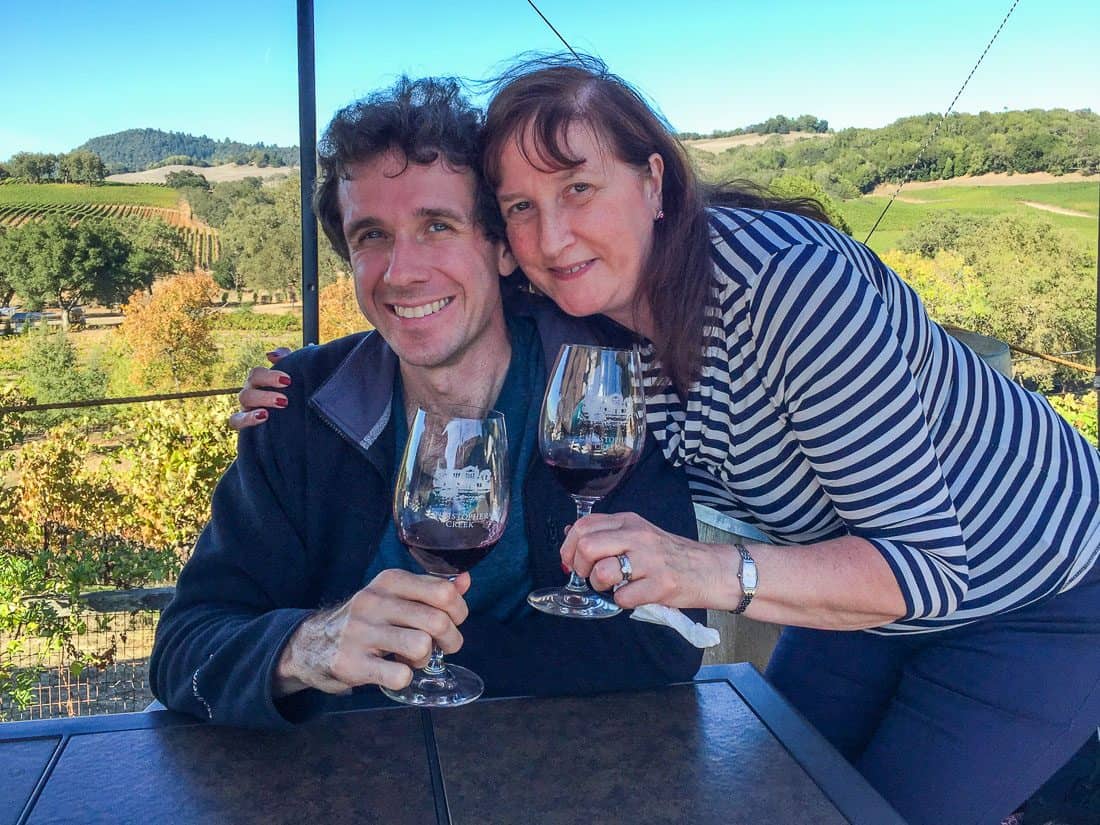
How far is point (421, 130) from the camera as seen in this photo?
158 centimetres

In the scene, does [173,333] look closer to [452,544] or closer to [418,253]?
[418,253]

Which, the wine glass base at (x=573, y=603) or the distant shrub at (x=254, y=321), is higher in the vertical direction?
the distant shrub at (x=254, y=321)

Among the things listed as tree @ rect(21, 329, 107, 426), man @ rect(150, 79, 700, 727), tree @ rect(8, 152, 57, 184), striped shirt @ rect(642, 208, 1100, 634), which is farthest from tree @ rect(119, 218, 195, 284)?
striped shirt @ rect(642, 208, 1100, 634)

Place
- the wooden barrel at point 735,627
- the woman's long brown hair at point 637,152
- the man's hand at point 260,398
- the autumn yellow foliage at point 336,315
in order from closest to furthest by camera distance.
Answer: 1. the woman's long brown hair at point 637,152
2. the man's hand at point 260,398
3. the wooden barrel at point 735,627
4. the autumn yellow foliage at point 336,315

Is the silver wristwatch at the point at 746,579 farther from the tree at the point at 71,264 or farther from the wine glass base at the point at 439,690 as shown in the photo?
the tree at the point at 71,264

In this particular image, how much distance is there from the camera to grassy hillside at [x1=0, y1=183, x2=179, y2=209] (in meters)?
4.80

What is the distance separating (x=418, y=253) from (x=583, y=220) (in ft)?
1.13

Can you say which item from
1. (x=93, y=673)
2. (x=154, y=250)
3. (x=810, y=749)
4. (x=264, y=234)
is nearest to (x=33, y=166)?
(x=154, y=250)

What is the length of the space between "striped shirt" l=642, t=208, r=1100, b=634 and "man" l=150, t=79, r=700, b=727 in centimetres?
15

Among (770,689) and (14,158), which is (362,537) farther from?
(14,158)

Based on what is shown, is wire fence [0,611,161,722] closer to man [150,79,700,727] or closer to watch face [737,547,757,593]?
man [150,79,700,727]

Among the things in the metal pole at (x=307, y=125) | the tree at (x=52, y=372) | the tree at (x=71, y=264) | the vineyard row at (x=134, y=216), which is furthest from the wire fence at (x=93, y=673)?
the metal pole at (x=307, y=125)

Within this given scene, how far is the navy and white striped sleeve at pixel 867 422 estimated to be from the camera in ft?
4.01

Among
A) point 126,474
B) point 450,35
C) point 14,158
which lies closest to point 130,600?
point 126,474
